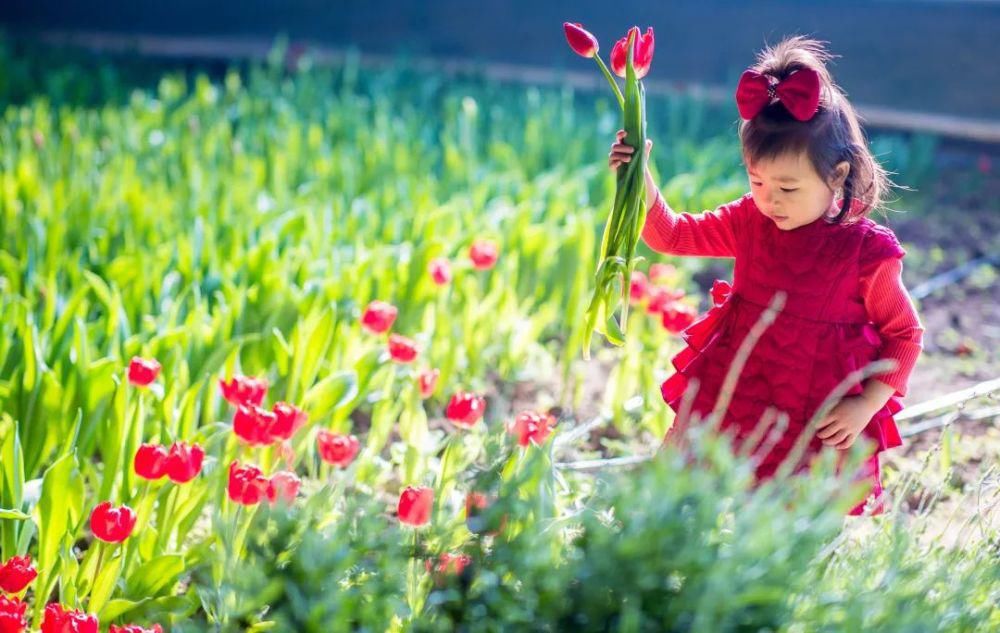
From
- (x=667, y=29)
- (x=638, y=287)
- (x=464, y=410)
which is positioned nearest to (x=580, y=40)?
(x=464, y=410)

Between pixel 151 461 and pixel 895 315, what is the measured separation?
112cm

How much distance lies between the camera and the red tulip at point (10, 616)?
58.7 inches

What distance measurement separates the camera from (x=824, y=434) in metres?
1.84

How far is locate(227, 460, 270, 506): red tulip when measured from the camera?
1.69 metres

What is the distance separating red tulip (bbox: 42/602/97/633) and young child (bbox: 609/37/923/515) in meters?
0.89

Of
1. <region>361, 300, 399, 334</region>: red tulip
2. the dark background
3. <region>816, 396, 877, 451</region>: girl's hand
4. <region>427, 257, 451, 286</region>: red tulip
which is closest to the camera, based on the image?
<region>816, 396, 877, 451</region>: girl's hand

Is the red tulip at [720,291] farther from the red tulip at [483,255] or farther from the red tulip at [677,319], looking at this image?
the red tulip at [483,255]

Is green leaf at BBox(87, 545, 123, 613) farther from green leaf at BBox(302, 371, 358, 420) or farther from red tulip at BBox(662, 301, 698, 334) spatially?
red tulip at BBox(662, 301, 698, 334)

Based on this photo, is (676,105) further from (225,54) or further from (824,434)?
(824,434)

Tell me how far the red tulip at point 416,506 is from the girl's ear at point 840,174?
76 cm

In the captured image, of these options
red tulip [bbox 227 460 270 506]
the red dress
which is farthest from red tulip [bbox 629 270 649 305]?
red tulip [bbox 227 460 270 506]

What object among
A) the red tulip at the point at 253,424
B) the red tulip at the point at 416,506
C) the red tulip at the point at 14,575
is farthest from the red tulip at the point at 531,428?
the red tulip at the point at 14,575

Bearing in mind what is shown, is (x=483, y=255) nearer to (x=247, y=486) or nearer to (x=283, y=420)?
(x=283, y=420)

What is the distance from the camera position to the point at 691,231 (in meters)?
1.97
